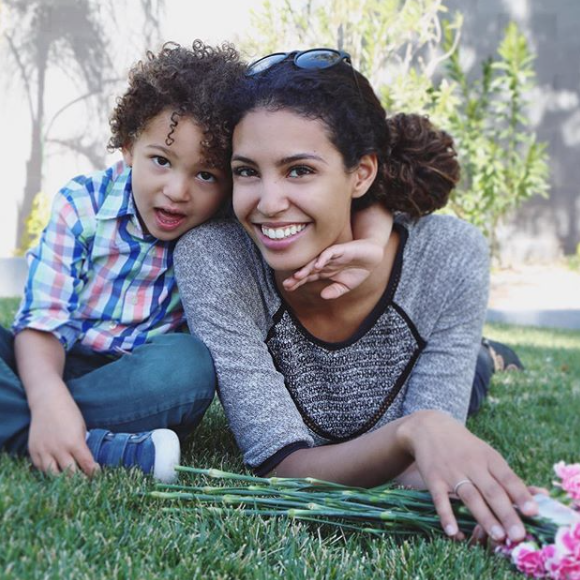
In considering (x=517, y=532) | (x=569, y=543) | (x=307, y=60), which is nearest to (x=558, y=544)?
(x=569, y=543)

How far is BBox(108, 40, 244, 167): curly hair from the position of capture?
2.50m

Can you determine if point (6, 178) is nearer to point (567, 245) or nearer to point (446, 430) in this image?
point (567, 245)

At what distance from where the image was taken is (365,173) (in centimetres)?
252

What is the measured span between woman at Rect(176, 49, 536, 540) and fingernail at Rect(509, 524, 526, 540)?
0.37 m

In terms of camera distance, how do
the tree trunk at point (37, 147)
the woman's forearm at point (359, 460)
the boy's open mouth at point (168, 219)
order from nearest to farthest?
the woman's forearm at point (359, 460) < the boy's open mouth at point (168, 219) < the tree trunk at point (37, 147)

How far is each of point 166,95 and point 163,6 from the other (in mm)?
9688

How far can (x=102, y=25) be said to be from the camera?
1184cm

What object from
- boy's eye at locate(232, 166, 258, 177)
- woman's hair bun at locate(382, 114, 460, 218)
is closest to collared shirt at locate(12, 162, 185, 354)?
boy's eye at locate(232, 166, 258, 177)

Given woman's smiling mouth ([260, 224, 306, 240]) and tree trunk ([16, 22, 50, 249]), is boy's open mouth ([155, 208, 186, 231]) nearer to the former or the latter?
woman's smiling mouth ([260, 224, 306, 240])

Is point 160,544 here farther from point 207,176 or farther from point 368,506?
point 207,176

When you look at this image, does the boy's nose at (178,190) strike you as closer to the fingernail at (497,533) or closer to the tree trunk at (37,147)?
the fingernail at (497,533)

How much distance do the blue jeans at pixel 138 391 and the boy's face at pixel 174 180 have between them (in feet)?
1.28

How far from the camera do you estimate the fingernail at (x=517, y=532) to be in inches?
63.8

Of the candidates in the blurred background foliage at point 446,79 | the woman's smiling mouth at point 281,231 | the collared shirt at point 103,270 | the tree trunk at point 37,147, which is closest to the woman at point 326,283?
the woman's smiling mouth at point 281,231
